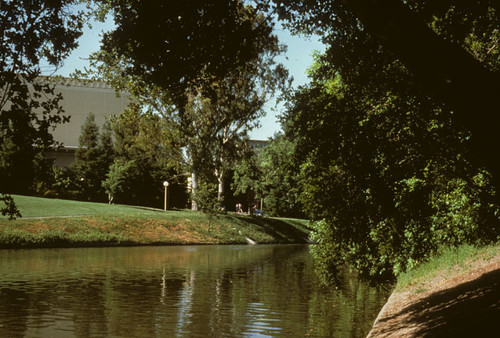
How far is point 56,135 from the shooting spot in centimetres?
7038

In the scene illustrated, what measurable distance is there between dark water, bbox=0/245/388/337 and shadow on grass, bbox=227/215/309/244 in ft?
78.7

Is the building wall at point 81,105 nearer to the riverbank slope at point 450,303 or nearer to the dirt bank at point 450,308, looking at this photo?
the riverbank slope at point 450,303

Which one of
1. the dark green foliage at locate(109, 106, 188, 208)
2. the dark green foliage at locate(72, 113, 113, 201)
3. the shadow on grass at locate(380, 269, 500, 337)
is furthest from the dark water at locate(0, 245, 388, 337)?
the dark green foliage at locate(72, 113, 113, 201)

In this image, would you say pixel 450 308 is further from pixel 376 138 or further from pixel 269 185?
pixel 269 185

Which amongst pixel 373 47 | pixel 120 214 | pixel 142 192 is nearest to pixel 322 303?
pixel 373 47

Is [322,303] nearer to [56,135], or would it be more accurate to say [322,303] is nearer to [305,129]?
[305,129]

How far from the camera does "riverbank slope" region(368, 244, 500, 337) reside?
26.3 ft

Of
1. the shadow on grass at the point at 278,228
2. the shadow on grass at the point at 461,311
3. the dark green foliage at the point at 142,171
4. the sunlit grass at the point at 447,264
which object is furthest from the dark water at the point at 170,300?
the shadow on grass at the point at 278,228

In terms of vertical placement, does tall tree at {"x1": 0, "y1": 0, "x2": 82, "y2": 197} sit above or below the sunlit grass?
above

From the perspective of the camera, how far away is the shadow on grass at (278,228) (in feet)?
158

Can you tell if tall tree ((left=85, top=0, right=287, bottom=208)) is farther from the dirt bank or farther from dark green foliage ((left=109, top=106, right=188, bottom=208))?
dark green foliage ((left=109, top=106, right=188, bottom=208))

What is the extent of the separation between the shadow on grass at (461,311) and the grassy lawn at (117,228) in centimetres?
2492

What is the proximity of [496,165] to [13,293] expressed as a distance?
541 inches

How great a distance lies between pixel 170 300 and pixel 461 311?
801cm
